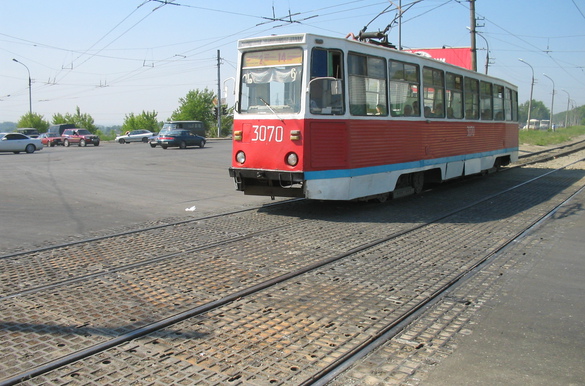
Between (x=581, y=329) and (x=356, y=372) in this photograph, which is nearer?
(x=356, y=372)

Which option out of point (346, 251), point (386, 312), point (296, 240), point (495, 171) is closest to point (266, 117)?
point (296, 240)

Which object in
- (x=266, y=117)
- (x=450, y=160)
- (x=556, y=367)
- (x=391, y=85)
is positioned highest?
(x=391, y=85)

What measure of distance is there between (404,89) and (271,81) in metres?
3.29

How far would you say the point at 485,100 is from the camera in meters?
16.8

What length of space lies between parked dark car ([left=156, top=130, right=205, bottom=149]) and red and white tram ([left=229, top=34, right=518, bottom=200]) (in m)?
28.5

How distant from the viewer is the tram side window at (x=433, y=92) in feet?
42.4

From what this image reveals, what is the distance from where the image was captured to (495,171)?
1958cm

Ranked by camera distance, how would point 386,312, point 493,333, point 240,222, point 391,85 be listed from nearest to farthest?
point 493,333
point 386,312
point 240,222
point 391,85

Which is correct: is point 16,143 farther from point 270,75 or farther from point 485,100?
point 270,75

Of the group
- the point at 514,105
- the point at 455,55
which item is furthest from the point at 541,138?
the point at 514,105

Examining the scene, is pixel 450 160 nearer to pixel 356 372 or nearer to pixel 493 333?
pixel 493 333

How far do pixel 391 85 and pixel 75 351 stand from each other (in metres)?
8.85

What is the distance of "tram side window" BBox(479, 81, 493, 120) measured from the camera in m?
16.4

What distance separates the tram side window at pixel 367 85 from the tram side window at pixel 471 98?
488 cm
